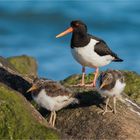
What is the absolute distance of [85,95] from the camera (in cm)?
1327

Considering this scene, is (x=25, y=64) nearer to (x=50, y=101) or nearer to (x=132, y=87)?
(x=132, y=87)

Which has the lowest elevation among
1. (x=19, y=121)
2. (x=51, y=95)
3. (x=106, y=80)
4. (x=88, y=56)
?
(x=19, y=121)

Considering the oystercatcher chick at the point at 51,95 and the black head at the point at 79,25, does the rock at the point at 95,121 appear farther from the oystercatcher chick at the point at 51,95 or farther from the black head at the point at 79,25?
the black head at the point at 79,25

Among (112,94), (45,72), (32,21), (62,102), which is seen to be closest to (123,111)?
(112,94)

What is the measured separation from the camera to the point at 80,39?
1520cm

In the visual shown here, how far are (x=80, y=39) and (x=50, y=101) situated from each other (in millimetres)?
3392

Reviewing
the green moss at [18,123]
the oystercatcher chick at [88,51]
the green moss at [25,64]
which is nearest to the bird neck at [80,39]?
the oystercatcher chick at [88,51]

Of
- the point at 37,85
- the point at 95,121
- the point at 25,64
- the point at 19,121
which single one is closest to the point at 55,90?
the point at 37,85

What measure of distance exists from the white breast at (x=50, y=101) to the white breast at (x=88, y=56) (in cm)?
278

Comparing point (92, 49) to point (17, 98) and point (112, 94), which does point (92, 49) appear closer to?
point (112, 94)

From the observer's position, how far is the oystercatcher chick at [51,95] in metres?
12.1

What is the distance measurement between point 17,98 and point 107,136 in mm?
1826

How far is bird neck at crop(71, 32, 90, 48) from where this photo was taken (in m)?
15.1

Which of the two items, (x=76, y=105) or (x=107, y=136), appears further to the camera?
(x=76, y=105)
